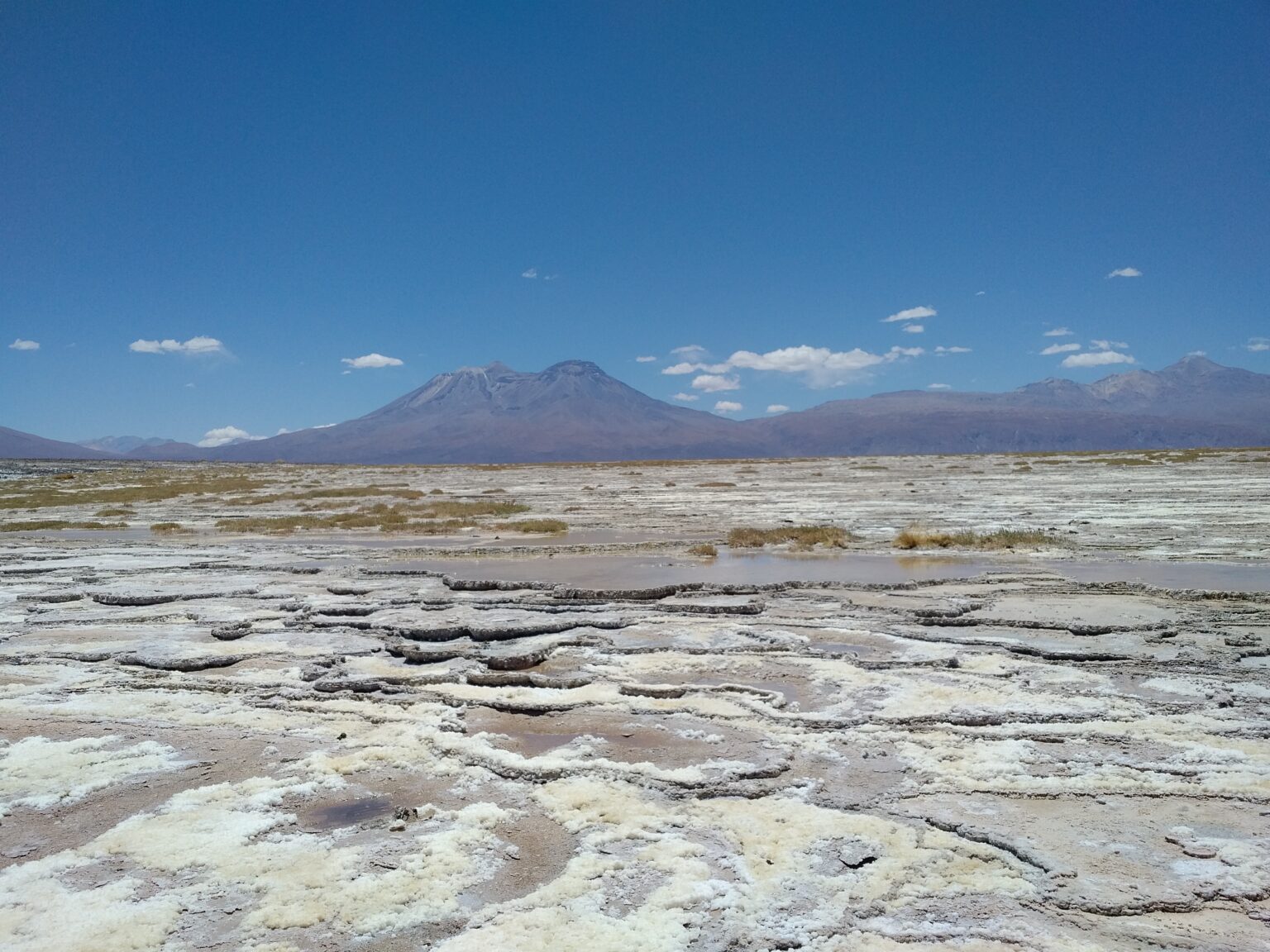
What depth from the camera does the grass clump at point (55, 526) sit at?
26.7 meters

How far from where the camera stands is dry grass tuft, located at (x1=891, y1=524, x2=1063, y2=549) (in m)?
18.3

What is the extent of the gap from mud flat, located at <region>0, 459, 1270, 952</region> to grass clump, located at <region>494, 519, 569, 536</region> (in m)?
8.67

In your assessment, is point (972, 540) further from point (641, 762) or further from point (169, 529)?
point (169, 529)

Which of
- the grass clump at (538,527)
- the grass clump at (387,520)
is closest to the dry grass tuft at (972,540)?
the grass clump at (538,527)

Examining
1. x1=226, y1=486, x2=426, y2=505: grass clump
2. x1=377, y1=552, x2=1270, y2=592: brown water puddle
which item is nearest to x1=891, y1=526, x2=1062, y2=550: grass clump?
x1=377, y1=552, x2=1270, y2=592: brown water puddle

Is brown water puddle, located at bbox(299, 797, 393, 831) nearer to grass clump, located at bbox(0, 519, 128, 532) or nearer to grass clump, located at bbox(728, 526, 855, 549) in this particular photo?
grass clump, located at bbox(728, 526, 855, 549)

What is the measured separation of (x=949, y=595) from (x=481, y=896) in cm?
1004

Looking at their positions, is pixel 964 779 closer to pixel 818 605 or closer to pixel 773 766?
pixel 773 766

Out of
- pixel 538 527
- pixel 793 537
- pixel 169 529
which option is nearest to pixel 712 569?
pixel 793 537

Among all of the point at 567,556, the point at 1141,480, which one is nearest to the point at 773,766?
the point at 567,556

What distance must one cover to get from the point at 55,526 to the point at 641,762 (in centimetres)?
2877

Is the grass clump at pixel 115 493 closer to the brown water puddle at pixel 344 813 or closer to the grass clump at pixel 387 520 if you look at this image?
the grass clump at pixel 387 520

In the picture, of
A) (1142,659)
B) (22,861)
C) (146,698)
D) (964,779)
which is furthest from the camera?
(1142,659)

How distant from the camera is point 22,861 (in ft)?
15.8
